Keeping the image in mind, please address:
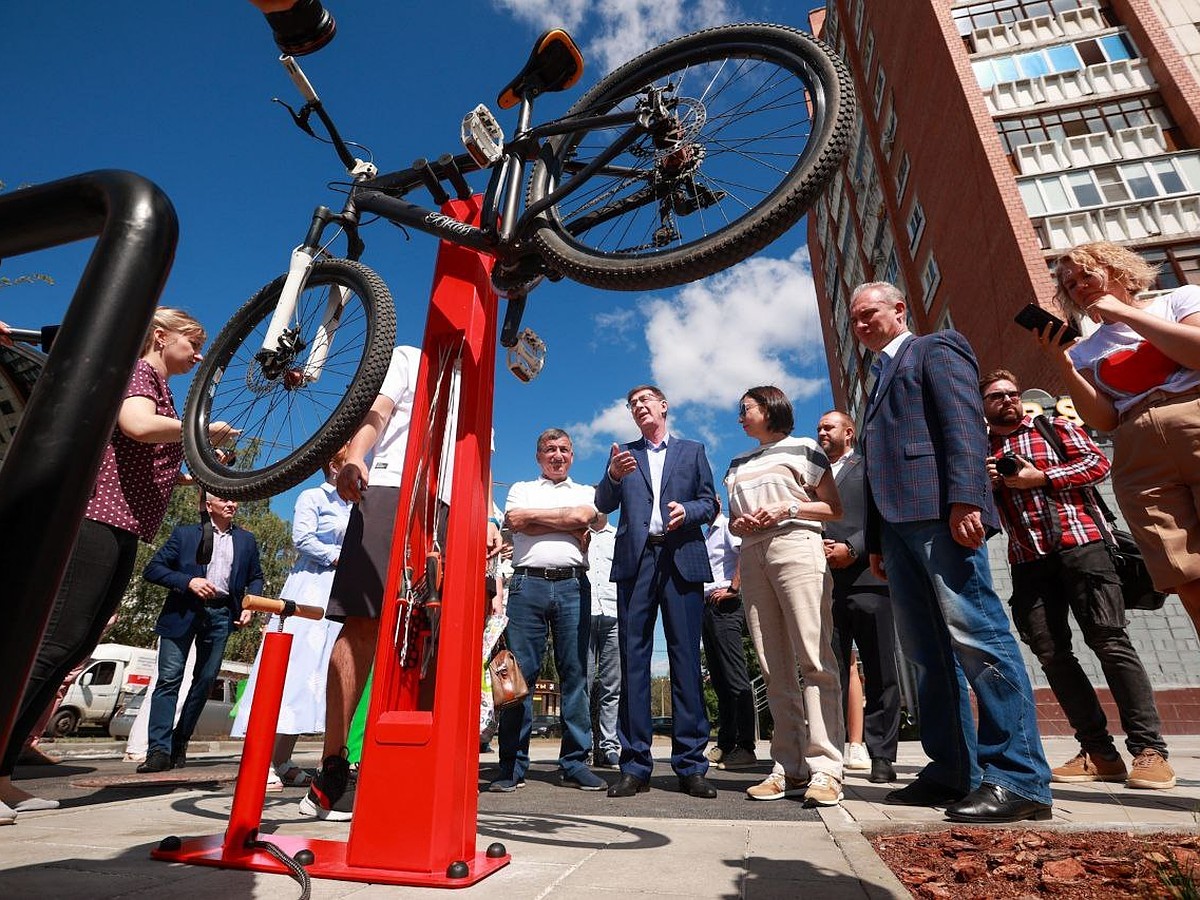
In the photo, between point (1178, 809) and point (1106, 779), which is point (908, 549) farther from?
point (1106, 779)

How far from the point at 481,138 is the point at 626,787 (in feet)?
10.2

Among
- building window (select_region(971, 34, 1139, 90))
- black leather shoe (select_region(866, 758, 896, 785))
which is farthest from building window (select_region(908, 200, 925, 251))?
black leather shoe (select_region(866, 758, 896, 785))

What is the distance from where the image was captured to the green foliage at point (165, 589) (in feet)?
77.0

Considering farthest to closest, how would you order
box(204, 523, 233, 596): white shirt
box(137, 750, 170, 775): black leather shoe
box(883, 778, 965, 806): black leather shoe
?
box(204, 523, 233, 596): white shirt < box(137, 750, 170, 775): black leather shoe < box(883, 778, 965, 806): black leather shoe

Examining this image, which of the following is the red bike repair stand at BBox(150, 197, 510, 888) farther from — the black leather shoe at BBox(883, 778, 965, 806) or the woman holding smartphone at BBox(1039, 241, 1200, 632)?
the woman holding smartphone at BBox(1039, 241, 1200, 632)

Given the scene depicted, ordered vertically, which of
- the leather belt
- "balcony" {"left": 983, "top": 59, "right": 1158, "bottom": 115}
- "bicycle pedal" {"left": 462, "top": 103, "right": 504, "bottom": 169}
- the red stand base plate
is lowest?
the red stand base plate

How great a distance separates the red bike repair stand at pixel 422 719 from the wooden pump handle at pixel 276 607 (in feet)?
0.64

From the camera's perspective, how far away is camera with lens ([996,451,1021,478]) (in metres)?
3.61

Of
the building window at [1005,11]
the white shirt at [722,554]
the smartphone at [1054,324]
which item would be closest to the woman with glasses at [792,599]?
the smartphone at [1054,324]

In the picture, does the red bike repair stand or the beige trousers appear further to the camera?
the beige trousers

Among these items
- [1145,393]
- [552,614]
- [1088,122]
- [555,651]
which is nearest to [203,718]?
[555,651]

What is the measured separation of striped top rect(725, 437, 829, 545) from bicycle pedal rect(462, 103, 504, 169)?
212cm

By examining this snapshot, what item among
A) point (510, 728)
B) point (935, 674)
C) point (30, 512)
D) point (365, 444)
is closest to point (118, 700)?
point (510, 728)

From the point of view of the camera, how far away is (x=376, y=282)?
2.83 m
